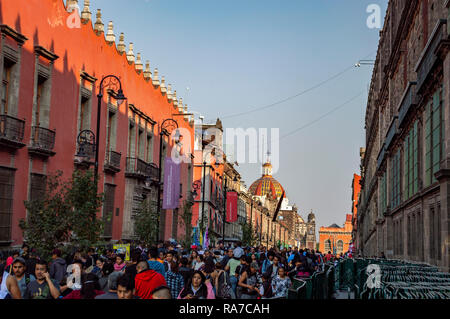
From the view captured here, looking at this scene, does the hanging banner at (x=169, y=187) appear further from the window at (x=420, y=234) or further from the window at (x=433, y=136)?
the window at (x=433, y=136)

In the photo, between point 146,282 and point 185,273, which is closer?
point 146,282

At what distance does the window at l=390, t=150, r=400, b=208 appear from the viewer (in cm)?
3362

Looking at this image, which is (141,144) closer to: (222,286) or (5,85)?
(5,85)

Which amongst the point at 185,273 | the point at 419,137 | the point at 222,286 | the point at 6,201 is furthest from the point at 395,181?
the point at 222,286

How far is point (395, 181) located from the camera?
35.5 m

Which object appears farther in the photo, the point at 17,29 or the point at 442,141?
the point at 17,29

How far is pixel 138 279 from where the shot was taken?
942 cm

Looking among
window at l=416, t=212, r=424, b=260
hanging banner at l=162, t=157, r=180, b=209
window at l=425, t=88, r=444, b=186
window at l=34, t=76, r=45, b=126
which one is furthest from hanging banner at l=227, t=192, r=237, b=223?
window at l=425, t=88, r=444, b=186

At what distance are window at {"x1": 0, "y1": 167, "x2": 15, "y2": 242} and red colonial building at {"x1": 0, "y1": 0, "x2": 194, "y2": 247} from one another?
31 mm

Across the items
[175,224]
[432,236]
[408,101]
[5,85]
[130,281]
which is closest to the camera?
[130,281]

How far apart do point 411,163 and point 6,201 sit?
16.6 m
